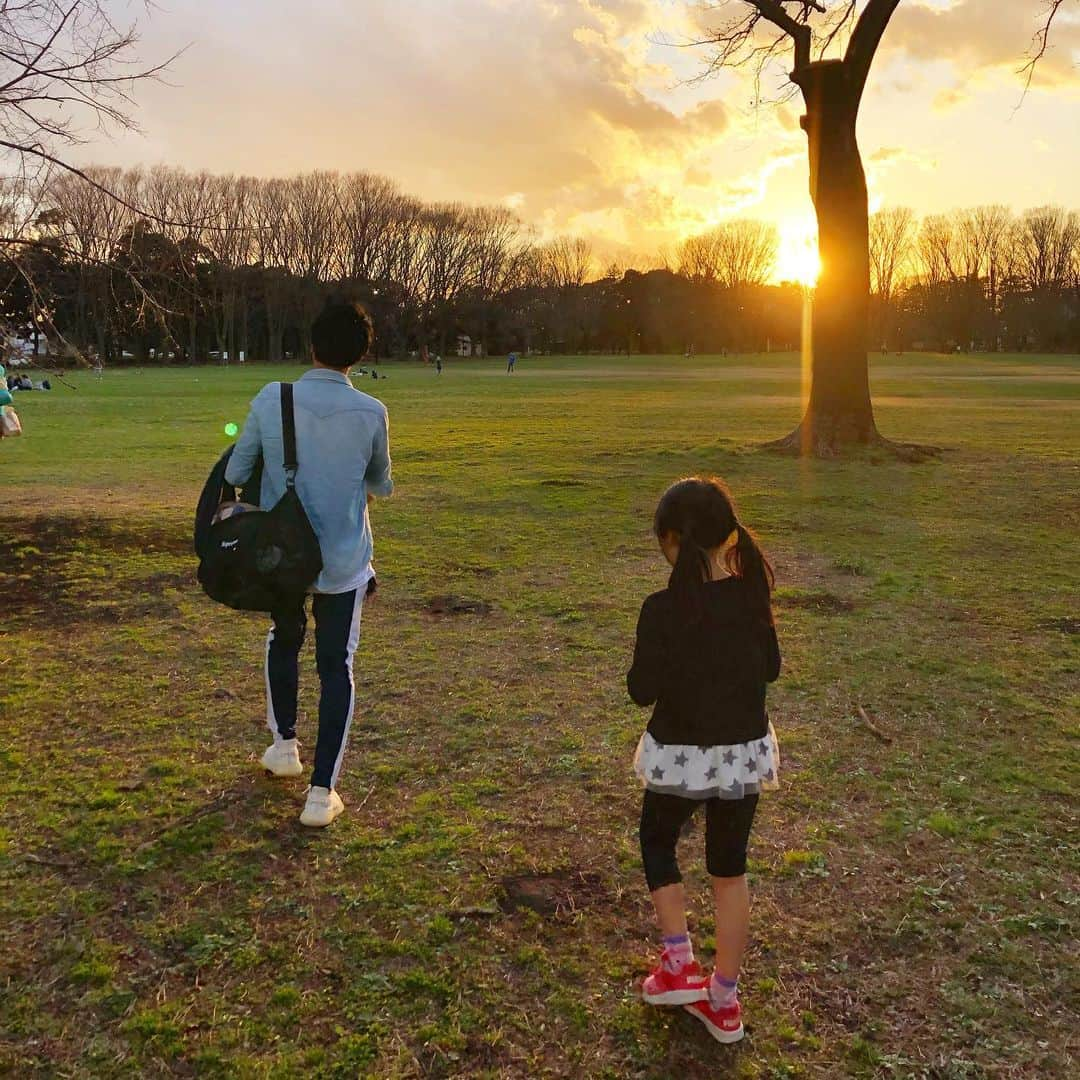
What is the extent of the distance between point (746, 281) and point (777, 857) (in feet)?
352

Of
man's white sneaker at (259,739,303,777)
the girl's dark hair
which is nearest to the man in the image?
man's white sneaker at (259,739,303,777)

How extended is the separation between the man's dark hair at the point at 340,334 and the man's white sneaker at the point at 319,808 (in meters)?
1.64

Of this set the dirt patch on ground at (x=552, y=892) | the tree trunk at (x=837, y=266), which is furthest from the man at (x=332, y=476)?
the tree trunk at (x=837, y=266)

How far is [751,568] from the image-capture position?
2463 millimetres

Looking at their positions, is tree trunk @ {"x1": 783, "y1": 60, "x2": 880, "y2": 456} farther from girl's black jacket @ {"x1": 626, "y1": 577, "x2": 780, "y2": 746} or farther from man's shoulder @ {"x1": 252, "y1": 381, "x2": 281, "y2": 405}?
girl's black jacket @ {"x1": 626, "y1": 577, "x2": 780, "y2": 746}

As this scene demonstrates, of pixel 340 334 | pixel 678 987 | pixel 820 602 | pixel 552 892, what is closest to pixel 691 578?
pixel 678 987

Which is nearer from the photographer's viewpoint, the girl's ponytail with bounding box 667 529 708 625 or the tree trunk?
the girl's ponytail with bounding box 667 529 708 625

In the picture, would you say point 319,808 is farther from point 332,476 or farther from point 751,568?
point 751,568

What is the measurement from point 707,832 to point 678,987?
0.47 metres

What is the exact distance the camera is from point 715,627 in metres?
2.44

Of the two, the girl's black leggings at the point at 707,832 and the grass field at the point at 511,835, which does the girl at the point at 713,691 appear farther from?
the grass field at the point at 511,835

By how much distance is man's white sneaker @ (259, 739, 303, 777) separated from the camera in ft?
13.3

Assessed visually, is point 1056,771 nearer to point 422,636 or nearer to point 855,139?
point 422,636

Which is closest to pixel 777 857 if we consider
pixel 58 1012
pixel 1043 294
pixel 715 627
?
pixel 715 627
